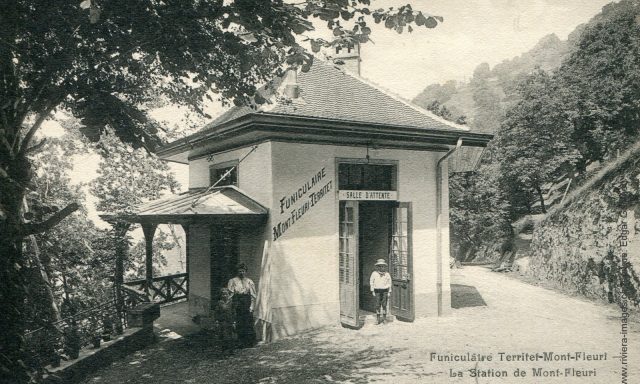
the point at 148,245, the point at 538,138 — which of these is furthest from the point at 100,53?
the point at 538,138

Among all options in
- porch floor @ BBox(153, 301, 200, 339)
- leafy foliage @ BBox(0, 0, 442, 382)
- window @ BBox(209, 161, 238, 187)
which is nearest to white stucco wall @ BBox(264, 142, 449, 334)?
window @ BBox(209, 161, 238, 187)

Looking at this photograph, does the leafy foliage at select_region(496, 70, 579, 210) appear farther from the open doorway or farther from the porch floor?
the porch floor

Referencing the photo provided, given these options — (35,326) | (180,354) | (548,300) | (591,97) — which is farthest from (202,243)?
(591,97)

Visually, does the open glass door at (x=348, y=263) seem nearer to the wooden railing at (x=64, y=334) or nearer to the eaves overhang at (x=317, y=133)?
the eaves overhang at (x=317, y=133)

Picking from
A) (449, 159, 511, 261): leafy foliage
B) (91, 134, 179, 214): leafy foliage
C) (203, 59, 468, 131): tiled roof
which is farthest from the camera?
(449, 159, 511, 261): leafy foliage

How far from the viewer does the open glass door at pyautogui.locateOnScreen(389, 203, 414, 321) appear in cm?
979

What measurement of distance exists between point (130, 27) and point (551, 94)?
21969 millimetres

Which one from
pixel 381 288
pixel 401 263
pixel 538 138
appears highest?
pixel 538 138

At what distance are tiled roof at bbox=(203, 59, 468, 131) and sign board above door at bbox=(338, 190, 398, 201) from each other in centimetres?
147

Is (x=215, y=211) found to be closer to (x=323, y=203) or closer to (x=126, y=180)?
(x=323, y=203)

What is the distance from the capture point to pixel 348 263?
9258 mm

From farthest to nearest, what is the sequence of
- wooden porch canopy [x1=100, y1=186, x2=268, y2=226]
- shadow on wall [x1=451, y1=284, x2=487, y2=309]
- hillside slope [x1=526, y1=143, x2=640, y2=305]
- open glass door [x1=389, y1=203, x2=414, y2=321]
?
shadow on wall [x1=451, y1=284, x2=487, y2=309], hillside slope [x1=526, y1=143, x2=640, y2=305], open glass door [x1=389, y1=203, x2=414, y2=321], wooden porch canopy [x1=100, y1=186, x2=268, y2=226]

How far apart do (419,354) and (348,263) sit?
250cm

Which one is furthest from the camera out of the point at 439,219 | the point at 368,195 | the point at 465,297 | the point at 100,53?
the point at 465,297
